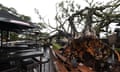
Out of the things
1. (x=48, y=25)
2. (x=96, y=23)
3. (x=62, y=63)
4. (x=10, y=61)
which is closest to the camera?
(x=10, y=61)

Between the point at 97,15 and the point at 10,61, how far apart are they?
475 inches

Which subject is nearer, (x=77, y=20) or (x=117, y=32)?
(x=117, y=32)

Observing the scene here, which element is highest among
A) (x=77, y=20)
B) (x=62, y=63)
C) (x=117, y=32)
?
(x=77, y=20)

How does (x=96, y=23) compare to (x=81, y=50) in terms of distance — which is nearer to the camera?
(x=81, y=50)

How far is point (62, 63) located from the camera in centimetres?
1023

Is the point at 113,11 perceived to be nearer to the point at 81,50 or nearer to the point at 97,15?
the point at 97,15

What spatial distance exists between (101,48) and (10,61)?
8638 mm

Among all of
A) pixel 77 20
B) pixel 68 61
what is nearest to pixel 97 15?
pixel 77 20

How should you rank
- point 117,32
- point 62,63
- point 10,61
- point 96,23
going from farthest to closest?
1. point 96,23
2. point 117,32
3. point 62,63
4. point 10,61

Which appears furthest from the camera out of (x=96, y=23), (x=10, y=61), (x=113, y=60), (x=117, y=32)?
(x=96, y=23)

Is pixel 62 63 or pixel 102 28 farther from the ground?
pixel 102 28

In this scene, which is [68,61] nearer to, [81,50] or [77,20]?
[81,50]

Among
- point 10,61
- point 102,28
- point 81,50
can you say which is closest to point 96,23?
point 102,28

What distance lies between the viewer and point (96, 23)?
1555 cm
